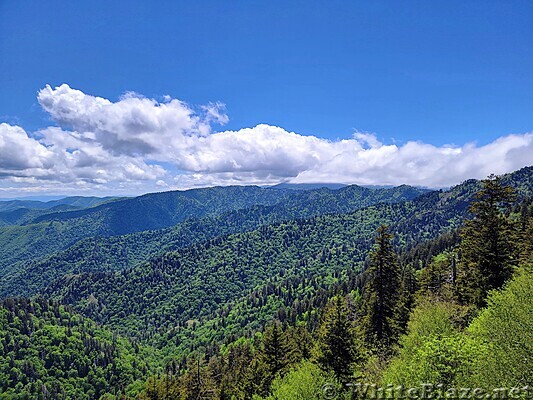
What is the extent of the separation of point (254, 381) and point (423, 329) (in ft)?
97.9

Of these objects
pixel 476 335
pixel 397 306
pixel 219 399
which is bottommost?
pixel 219 399

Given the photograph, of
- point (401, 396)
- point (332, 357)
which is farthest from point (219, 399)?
point (401, 396)

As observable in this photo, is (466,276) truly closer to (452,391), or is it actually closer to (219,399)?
(452,391)

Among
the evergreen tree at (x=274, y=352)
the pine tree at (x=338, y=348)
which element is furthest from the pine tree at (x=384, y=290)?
the evergreen tree at (x=274, y=352)

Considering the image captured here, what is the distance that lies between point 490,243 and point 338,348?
2335 cm

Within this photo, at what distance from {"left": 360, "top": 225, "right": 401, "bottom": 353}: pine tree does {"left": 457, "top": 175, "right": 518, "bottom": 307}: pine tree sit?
31.6 ft

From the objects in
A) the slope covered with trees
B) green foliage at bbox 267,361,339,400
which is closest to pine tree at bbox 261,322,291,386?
the slope covered with trees

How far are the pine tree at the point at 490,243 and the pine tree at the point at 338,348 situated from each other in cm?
1727

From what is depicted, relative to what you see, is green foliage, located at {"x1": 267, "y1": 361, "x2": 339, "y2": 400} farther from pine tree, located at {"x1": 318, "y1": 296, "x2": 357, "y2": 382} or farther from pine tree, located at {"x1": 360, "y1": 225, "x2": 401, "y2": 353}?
pine tree, located at {"x1": 360, "y1": 225, "x2": 401, "y2": 353}

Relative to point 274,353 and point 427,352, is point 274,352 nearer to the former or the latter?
point 274,353

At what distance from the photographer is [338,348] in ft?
133

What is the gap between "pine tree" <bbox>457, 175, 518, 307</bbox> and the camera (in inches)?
1580

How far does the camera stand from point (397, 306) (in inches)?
1945

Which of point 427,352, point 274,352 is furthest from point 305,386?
point 274,352
